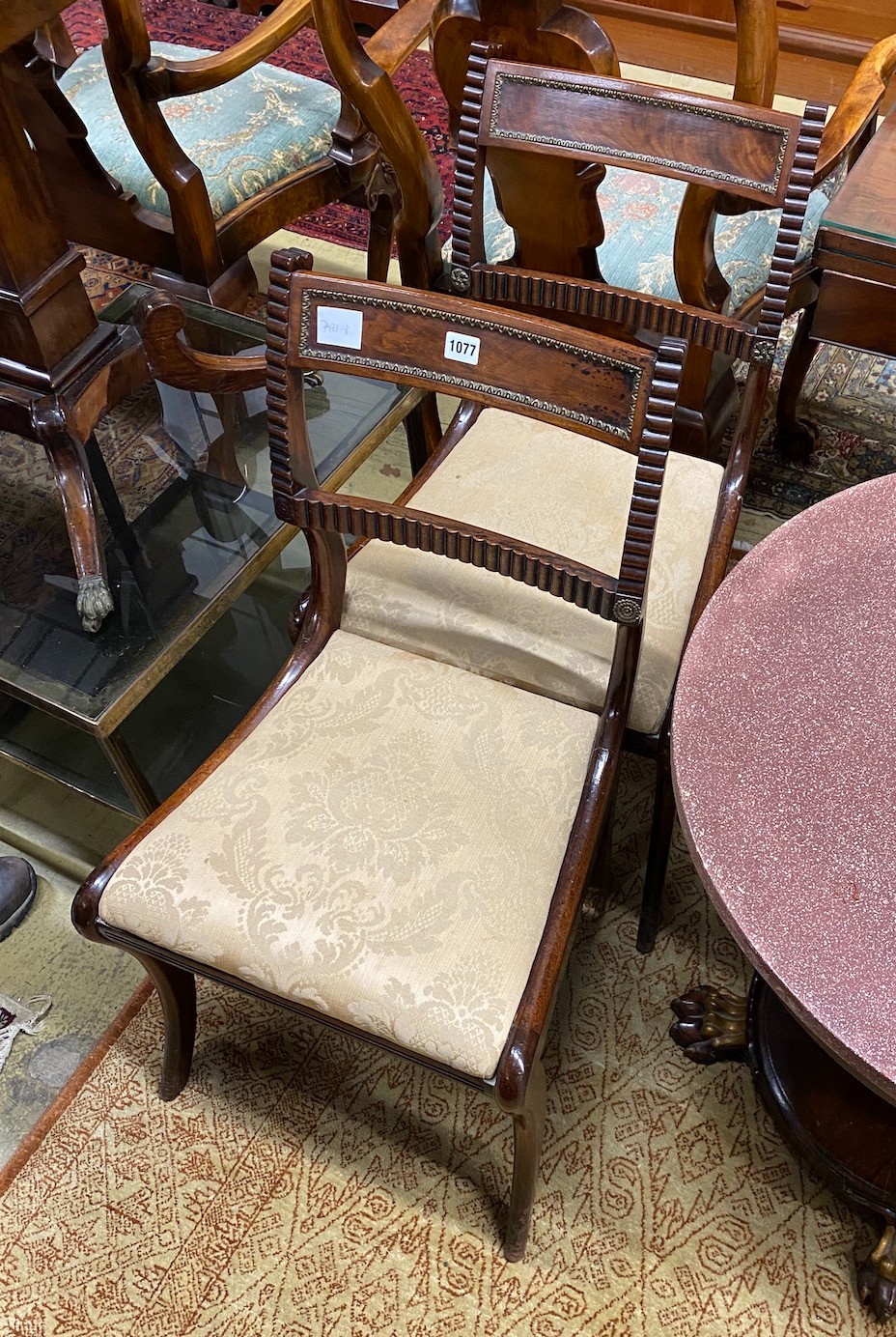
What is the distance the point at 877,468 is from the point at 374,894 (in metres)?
1.34

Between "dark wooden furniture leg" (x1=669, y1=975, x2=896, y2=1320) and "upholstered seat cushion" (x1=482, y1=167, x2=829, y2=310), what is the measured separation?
916mm

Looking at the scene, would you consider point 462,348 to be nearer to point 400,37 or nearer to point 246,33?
point 400,37

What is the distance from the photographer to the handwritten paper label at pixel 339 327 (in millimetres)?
959

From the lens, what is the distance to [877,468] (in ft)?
6.16

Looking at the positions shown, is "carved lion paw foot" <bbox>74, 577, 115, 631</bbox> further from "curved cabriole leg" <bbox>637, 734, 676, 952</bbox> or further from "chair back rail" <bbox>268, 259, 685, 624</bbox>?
"curved cabriole leg" <bbox>637, 734, 676, 952</bbox>

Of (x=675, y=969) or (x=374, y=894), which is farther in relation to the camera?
(x=675, y=969)

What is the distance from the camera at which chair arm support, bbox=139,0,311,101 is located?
1470 millimetres

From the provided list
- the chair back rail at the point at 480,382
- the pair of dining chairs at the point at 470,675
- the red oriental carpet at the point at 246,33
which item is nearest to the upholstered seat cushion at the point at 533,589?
the pair of dining chairs at the point at 470,675

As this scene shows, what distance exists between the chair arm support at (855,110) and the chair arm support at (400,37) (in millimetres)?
576

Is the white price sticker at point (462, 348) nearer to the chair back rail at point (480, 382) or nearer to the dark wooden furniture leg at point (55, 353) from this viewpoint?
the chair back rail at point (480, 382)

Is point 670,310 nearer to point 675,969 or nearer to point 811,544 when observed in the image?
point 811,544

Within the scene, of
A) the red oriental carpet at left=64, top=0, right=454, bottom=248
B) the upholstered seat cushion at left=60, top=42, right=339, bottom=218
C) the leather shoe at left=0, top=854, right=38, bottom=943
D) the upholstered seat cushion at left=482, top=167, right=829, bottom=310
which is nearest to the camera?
the leather shoe at left=0, top=854, right=38, bottom=943

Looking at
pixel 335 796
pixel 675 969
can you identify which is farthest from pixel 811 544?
pixel 675 969

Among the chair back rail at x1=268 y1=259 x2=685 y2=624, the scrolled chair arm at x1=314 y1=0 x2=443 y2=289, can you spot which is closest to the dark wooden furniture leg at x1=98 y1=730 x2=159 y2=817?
the chair back rail at x1=268 y1=259 x2=685 y2=624
